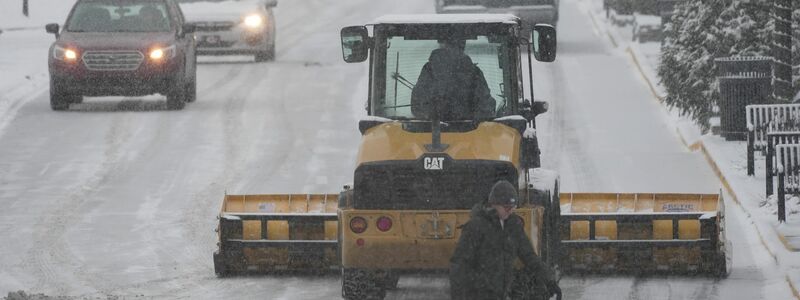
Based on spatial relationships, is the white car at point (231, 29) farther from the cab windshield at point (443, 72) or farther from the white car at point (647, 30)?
the cab windshield at point (443, 72)

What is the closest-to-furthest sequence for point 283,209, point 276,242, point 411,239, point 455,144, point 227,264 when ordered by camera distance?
point 411,239 → point 455,144 → point 276,242 → point 227,264 → point 283,209

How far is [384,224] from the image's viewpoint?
12.9m

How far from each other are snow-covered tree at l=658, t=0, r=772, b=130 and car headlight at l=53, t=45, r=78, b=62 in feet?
28.1

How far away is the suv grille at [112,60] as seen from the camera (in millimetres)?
27422

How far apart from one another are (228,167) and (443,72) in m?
9.30

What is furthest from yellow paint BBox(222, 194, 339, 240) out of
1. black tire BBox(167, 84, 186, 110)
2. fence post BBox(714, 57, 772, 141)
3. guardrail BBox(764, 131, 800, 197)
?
black tire BBox(167, 84, 186, 110)

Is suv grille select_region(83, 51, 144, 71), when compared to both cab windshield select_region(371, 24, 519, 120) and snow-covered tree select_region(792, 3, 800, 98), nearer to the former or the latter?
snow-covered tree select_region(792, 3, 800, 98)

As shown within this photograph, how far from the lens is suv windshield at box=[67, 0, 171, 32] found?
2841cm

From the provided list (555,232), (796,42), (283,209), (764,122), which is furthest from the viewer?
(796,42)

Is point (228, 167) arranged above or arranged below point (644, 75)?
below

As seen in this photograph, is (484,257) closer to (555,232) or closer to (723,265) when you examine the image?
(555,232)

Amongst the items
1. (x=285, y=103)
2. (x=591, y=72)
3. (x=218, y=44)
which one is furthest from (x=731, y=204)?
(x=218, y=44)

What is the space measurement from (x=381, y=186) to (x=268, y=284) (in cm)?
224

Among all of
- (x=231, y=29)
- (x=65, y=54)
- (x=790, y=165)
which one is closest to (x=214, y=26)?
(x=231, y=29)
